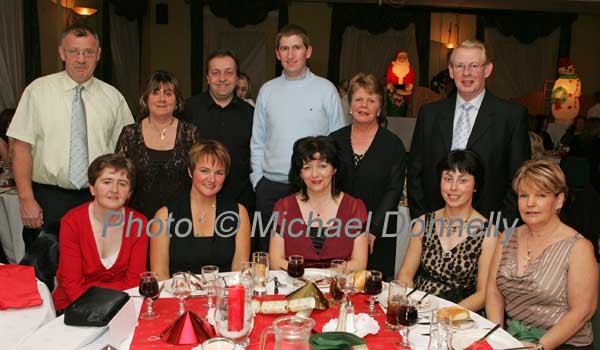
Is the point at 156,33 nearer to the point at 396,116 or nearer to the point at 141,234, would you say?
the point at 396,116

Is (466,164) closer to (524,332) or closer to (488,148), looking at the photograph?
(488,148)

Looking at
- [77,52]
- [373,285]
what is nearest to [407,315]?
[373,285]

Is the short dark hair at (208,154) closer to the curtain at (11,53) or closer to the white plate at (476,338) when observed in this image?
the white plate at (476,338)

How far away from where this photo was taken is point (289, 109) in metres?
3.55

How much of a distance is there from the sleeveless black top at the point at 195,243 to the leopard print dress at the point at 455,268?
964 millimetres

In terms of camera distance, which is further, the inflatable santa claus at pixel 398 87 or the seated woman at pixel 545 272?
the inflatable santa claus at pixel 398 87

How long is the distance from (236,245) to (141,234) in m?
0.46

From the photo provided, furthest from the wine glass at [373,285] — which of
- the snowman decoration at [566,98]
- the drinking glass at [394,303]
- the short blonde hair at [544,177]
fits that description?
the snowman decoration at [566,98]

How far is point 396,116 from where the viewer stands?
30.3 ft

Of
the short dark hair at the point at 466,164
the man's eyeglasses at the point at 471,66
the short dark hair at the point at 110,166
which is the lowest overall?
the short dark hair at the point at 110,166

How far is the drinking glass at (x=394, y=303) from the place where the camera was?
1914 mm

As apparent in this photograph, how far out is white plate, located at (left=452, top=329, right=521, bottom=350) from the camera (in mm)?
1843

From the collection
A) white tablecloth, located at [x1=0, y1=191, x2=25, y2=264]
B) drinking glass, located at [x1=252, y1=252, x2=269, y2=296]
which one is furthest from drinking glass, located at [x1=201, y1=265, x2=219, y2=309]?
white tablecloth, located at [x1=0, y1=191, x2=25, y2=264]

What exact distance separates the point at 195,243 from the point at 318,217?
0.63 meters
